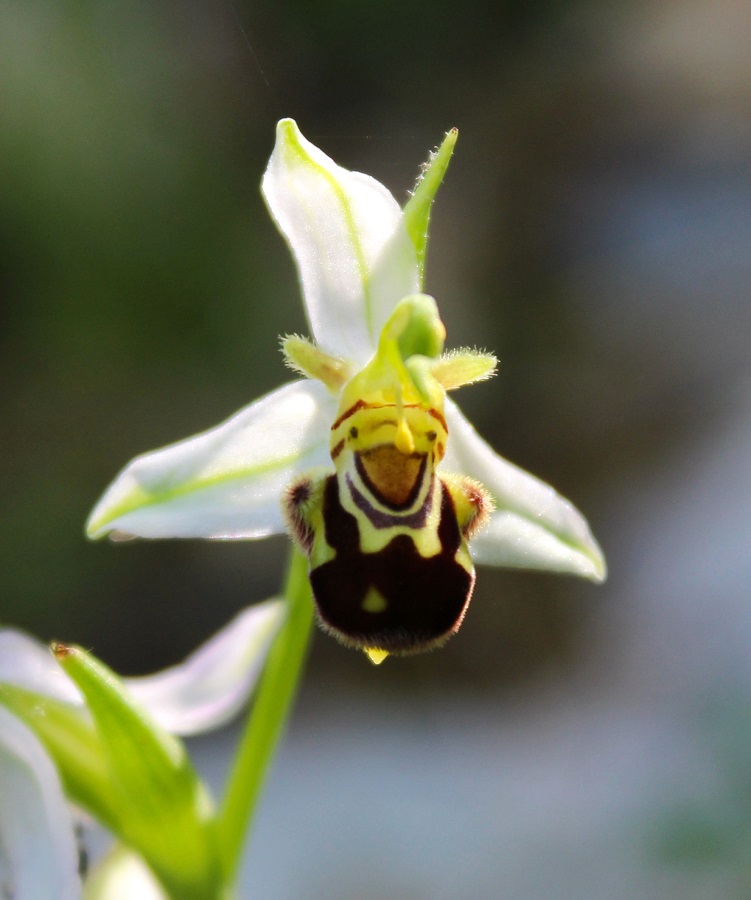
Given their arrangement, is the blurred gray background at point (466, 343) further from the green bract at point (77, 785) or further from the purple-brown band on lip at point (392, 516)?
the purple-brown band on lip at point (392, 516)

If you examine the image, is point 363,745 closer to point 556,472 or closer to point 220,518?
point 556,472

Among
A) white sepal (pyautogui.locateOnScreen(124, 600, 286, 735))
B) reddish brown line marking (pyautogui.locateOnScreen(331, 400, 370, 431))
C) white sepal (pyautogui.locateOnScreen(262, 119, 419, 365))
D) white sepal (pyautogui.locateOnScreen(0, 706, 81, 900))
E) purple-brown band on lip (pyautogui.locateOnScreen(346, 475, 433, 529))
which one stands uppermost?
white sepal (pyautogui.locateOnScreen(262, 119, 419, 365))

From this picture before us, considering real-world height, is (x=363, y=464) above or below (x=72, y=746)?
above

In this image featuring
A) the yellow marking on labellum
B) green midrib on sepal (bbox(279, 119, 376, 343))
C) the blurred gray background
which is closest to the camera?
the yellow marking on labellum

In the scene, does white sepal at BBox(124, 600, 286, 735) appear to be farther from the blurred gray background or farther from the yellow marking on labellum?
the blurred gray background

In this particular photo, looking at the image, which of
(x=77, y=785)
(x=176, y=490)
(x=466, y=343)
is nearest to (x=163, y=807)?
(x=77, y=785)

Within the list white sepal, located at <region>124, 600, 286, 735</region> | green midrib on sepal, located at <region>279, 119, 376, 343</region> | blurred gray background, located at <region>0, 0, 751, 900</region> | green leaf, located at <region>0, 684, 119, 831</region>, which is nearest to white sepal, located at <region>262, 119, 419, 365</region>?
green midrib on sepal, located at <region>279, 119, 376, 343</region>

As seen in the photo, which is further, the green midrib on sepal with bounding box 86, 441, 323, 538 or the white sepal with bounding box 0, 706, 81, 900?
the white sepal with bounding box 0, 706, 81, 900

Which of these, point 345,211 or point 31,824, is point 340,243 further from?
point 31,824
